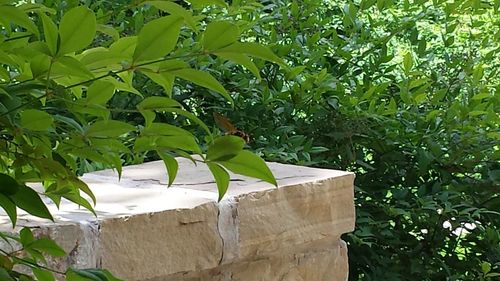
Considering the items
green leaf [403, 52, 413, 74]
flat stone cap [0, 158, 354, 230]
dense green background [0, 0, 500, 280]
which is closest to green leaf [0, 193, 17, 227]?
flat stone cap [0, 158, 354, 230]

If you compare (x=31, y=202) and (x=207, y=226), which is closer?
(x=31, y=202)

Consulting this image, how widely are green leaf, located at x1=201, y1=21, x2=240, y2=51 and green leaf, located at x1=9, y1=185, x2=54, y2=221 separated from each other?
15 cm

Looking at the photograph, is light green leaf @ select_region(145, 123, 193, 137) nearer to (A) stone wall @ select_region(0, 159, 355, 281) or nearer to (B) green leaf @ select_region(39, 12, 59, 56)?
(B) green leaf @ select_region(39, 12, 59, 56)

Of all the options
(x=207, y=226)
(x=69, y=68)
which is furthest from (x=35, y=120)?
(x=207, y=226)

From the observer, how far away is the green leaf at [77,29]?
0.56 metres

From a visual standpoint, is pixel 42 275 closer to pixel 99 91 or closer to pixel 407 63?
pixel 99 91

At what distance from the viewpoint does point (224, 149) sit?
2.11 feet

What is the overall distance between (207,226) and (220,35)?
3.15 ft

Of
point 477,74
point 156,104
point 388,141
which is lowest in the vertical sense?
point 388,141

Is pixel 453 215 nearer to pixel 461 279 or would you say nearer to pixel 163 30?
pixel 461 279

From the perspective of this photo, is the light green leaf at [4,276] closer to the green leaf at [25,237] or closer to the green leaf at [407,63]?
the green leaf at [25,237]

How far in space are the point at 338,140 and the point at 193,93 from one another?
0.42 meters

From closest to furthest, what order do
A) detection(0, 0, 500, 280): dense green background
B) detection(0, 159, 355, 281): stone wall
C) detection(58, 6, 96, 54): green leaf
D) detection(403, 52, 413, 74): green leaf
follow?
detection(58, 6, 96, 54): green leaf
detection(0, 159, 355, 281): stone wall
detection(0, 0, 500, 280): dense green background
detection(403, 52, 413, 74): green leaf

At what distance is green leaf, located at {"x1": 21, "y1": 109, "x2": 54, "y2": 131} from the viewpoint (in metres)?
0.60
